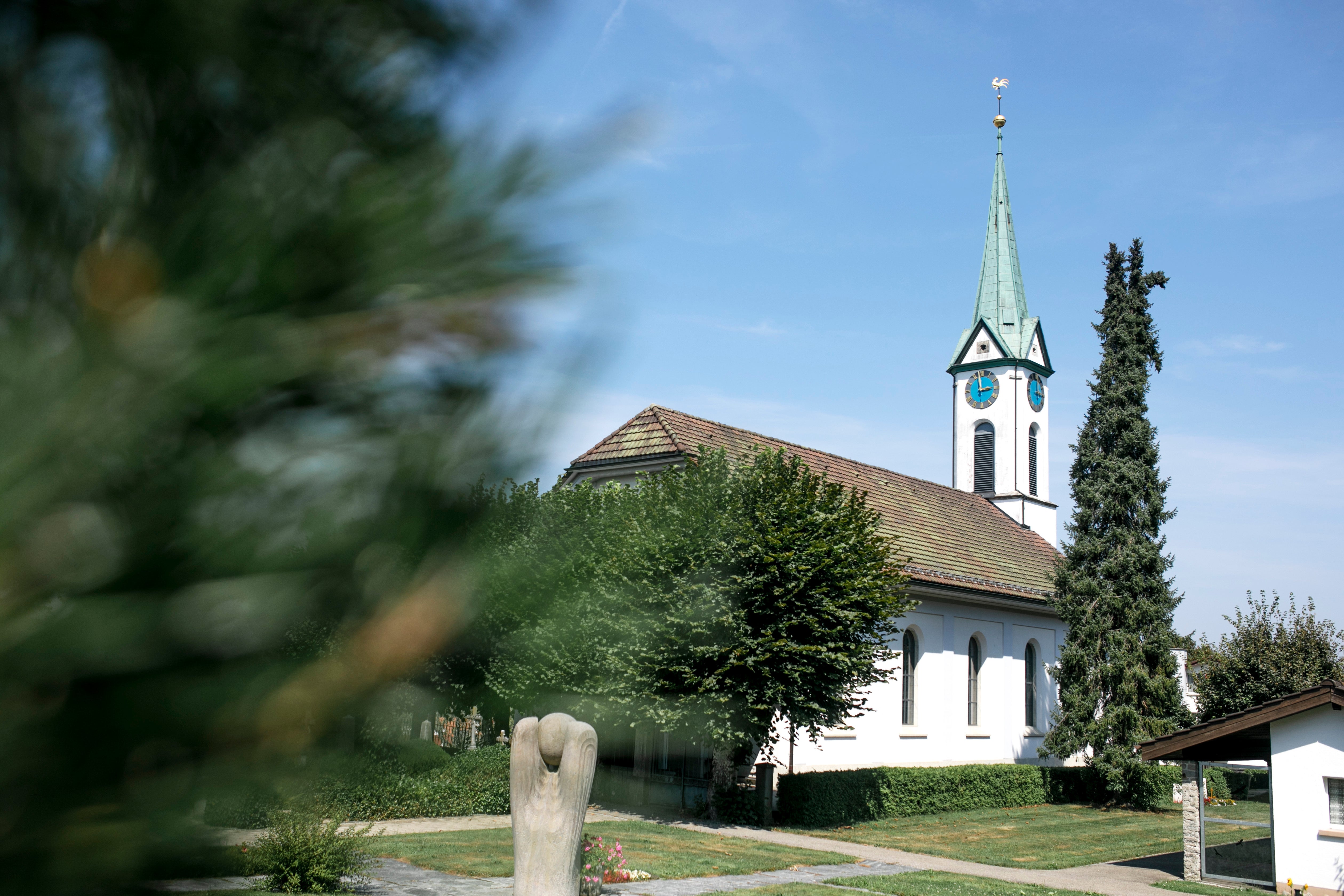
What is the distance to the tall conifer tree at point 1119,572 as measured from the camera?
1096 inches

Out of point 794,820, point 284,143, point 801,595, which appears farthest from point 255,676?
point 794,820

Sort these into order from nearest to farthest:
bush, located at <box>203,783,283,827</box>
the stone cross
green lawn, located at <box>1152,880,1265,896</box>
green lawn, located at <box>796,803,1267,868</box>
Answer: bush, located at <box>203,783,283,827</box>
the stone cross
green lawn, located at <box>1152,880,1265,896</box>
green lawn, located at <box>796,803,1267,868</box>

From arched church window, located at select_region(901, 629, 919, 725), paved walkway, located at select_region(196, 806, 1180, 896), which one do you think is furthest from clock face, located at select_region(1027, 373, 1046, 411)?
paved walkway, located at select_region(196, 806, 1180, 896)

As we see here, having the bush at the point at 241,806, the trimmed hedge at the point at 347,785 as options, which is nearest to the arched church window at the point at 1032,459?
the trimmed hedge at the point at 347,785

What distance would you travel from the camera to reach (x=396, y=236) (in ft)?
3.07

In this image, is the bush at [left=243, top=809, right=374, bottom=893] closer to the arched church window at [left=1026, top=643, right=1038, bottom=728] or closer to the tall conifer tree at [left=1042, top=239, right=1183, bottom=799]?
the tall conifer tree at [left=1042, top=239, right=1183, bottom=799]

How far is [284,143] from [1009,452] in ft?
138

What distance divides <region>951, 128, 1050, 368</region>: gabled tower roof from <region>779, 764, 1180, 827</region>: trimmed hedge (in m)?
19.8

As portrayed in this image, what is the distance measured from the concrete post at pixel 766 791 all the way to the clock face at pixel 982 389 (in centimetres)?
2591

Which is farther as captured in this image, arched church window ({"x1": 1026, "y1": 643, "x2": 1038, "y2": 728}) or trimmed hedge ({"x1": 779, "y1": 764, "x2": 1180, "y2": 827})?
arched church window ({"x1": 1026, "y1": 643, "x2": 1038, "y2": 728})

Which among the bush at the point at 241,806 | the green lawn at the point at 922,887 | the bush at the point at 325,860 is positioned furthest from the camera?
the green lawn at the point at 922,887

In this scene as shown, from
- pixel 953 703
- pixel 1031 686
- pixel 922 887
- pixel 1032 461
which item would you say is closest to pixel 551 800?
pixel 922 887

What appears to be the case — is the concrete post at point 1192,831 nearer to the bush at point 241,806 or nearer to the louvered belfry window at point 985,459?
the bush at point 241,806

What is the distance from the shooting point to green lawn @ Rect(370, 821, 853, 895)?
14.7 meters
